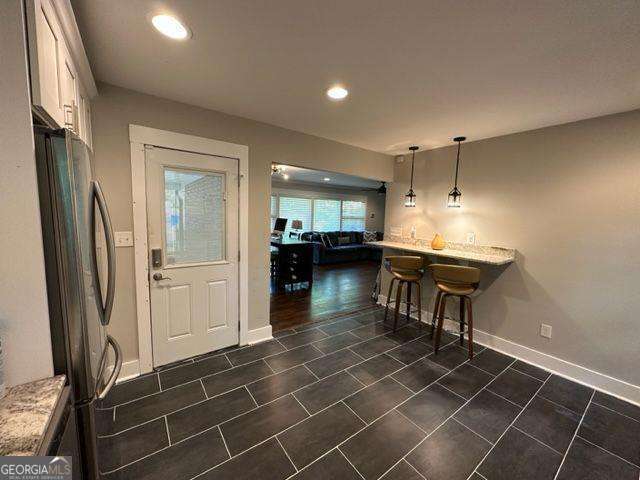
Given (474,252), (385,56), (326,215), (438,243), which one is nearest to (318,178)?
(326,215)

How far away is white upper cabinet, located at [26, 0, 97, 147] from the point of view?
882 mm

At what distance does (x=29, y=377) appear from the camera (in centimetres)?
92

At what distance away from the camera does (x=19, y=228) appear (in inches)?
34.3

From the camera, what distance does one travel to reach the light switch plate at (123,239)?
6.84 feet

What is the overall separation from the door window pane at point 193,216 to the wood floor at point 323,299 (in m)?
1.39

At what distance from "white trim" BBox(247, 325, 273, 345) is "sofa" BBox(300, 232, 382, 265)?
14.6 feet

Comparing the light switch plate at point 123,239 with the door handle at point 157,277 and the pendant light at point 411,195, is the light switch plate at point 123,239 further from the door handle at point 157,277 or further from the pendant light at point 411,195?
the pendant light at point 411,195

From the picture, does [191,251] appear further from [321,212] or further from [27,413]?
[321,212]

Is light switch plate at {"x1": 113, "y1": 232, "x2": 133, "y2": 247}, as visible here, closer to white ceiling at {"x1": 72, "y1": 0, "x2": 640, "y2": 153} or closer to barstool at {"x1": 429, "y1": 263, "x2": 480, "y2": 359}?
white ceiling at {"x1": 72, "y1": 0, "x2": 640, "y2": 153}

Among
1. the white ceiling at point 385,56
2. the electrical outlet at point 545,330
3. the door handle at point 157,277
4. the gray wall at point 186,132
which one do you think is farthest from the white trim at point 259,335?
the electrical outlet at point 545,330

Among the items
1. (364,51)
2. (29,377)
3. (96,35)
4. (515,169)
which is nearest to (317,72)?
(364,51)

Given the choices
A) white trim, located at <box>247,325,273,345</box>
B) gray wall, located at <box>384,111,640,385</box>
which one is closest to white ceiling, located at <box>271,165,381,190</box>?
gray wall, located at <box>384,111,640,385</box>

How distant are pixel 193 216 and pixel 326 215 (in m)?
6.53

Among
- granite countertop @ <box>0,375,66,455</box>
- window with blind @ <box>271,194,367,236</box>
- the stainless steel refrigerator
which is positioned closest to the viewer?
granite countertop @ <box>0,375,66,455</box>
